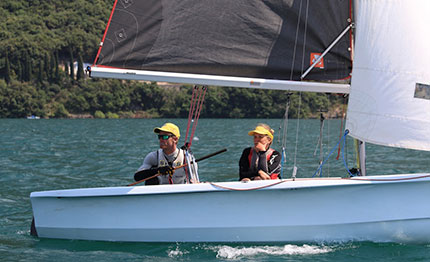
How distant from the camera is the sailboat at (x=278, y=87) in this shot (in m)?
6.80

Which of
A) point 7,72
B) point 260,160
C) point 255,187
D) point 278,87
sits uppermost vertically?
point 278,87

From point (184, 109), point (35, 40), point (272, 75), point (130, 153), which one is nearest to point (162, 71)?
point (272, 75)

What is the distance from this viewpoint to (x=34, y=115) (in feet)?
347

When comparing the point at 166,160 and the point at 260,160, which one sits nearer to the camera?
the point at 260,160

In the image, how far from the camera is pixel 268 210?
22.7ft

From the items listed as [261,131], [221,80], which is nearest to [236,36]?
[221,80]

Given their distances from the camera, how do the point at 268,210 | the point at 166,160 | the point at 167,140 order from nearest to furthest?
the point at 268,210 → the point at 167,140 → the point at 166,160

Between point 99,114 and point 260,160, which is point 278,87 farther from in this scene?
point 99,114

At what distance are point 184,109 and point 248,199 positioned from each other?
103 m

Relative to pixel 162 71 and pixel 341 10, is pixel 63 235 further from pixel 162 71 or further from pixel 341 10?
pixel 341 10

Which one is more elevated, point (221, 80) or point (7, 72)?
point (221, 80)

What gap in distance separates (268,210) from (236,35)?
209 cm

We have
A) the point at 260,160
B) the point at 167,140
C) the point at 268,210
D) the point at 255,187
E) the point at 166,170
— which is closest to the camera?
the point at 255,187

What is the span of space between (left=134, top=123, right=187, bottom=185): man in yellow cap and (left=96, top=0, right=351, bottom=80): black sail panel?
2.37ft
